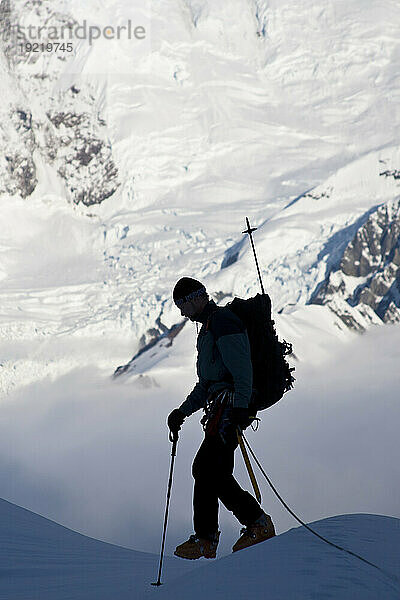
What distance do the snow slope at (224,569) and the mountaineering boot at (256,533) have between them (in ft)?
0.88

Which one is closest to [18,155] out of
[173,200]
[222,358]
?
[173,200]

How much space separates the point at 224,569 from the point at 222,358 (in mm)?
1335

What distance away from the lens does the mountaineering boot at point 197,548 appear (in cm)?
474

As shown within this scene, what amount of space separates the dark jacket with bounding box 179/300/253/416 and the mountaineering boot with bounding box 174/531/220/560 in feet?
2.87

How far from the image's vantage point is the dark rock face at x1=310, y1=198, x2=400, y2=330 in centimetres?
17000

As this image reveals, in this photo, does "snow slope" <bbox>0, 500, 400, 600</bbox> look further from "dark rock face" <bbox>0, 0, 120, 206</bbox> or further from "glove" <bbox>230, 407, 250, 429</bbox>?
"dark rock face" <bbox>0, 0, 120, 206</bbox>

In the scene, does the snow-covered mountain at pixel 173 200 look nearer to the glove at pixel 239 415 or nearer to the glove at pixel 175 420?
the glove at pixel 175 420

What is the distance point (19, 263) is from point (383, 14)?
125 meters

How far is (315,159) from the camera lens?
17900 cm

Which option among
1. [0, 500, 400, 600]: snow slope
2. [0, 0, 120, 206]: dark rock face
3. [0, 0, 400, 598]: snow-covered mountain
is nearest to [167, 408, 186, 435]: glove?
[0, 500, 400, 600]: snow slope

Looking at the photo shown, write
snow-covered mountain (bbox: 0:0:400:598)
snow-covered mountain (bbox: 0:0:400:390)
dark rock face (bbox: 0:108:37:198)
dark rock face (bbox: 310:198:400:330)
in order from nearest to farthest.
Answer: snow-covered mountain (bbox: 0:0:400:390) → snow-covered mountain (bbox: 0:0:400:598) → dark rock face (bbox: 310:198:400:330) → dark rock face (bbox: 0:108:37:198)

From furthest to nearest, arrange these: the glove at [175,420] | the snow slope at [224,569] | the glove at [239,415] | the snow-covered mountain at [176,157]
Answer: the snow-covered mountain at [176,157] → the glove at [175,420] → the glove at [239,415] → the snow slope at [224,569]

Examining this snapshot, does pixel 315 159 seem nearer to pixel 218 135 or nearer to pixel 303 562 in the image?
pixel 218 135

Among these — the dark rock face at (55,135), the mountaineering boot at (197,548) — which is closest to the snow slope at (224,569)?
the mountaineering boot at (197,548)
